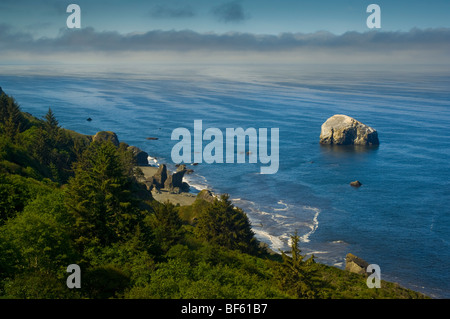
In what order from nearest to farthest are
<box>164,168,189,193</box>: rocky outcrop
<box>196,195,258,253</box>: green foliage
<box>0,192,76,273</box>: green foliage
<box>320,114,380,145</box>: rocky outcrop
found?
<box>0,192,76,273</box>: green foliage
<box>196,195,258,253</box>: green foliage
<box>164,168,189,193</box>: rocky outcrop
<box>320,114,380,145</box>: rocky outcrop

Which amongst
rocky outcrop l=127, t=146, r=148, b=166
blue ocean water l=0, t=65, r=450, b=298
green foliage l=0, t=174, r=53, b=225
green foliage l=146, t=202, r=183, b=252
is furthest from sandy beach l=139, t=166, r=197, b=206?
green foliage l=0, t=174, r=53, b=225

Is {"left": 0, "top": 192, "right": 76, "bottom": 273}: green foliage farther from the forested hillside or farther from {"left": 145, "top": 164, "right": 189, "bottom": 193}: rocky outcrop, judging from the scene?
{"left": 145, "top": 164, "right": 189, "bottom": 193}: rocky outcrop

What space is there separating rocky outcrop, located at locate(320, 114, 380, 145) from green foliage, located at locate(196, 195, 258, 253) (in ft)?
305

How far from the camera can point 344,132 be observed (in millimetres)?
144000

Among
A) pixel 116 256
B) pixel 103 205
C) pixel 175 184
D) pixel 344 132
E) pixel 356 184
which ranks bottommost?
pixel 356 184

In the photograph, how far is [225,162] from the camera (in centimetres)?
12275

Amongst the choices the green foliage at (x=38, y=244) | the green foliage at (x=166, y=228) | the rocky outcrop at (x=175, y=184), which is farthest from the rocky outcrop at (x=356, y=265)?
the rocky outcrop at (x=175, y=184)

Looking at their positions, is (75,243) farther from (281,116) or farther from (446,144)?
(281,116)

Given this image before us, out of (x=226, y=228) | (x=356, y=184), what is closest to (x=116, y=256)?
(x=226, y=228)

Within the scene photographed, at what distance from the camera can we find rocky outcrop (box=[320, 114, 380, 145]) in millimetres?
143000

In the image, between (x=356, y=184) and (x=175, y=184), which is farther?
(x=356, y=184)

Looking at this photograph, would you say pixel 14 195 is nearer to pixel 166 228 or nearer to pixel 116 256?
pixel 116 256

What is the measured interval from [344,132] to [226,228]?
99.0m
